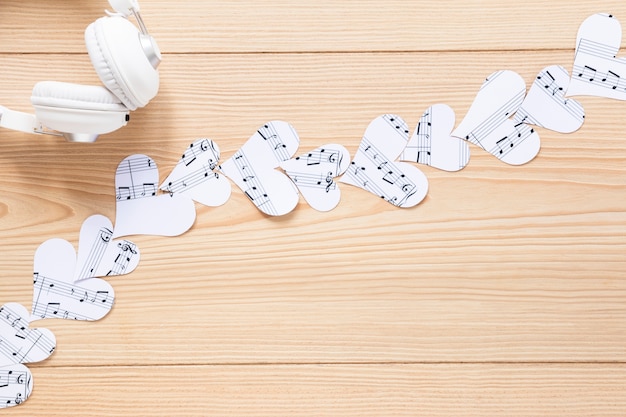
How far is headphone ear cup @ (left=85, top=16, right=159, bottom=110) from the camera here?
23.9 inches

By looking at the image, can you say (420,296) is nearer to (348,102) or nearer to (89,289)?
(348,102)

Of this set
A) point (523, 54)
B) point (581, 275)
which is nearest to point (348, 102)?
point (523, 54)

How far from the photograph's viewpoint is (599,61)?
2.30ft

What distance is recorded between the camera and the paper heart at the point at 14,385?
689 mm

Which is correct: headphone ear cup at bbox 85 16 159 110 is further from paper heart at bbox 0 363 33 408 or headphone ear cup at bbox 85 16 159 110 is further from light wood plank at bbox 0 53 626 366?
paper heart at bbox 0 363 33 408

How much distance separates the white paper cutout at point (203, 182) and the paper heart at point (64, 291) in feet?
0.45

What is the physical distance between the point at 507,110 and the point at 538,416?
1.16 feet

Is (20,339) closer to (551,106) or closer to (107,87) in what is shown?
(107,87)

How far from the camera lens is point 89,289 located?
2.27 feet

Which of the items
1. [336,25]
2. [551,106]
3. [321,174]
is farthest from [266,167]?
[551,106]

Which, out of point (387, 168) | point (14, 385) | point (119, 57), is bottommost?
point (14, 385)

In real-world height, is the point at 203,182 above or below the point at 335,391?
above

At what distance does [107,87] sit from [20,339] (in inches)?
12.2

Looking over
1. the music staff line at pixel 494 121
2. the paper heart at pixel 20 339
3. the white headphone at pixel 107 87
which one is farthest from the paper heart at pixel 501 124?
the paper heart at pixel 20 339
